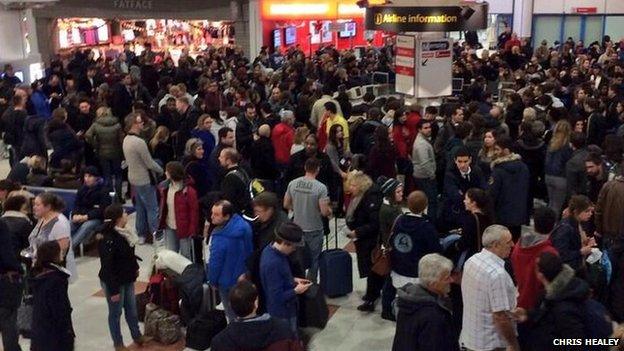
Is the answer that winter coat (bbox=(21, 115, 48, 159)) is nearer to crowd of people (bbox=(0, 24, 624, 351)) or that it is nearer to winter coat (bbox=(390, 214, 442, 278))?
crowd of people (bbox=(0, 24, 624, 351))

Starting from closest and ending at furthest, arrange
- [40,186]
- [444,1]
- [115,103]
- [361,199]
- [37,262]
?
[37,262], [361,199], [40,186], [115,103], [444,1]

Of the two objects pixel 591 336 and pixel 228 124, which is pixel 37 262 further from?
pixel 228 124

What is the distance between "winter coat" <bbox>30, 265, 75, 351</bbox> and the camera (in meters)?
5.34

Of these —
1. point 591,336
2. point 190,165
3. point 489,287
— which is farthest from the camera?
point 190,165

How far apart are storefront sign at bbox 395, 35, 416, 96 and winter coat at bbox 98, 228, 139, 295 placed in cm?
973

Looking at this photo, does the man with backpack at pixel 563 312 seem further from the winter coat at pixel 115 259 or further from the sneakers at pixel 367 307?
the winter coat at pixel 115 259

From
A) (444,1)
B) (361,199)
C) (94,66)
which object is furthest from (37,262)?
(94,66)

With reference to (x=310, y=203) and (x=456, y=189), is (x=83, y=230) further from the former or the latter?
(x=456, y=189)

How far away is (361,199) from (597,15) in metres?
27.6

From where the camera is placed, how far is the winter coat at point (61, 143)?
10312 mm

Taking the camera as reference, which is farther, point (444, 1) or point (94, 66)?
point (94, 66)

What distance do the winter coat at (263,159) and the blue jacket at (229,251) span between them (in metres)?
3.52

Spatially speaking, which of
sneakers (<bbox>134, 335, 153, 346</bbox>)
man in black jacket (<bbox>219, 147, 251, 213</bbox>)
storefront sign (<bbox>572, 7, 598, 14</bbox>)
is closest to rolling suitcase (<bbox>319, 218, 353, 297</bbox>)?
man in black jacket (<bbox>219, 147, 251, 213</bbox>)

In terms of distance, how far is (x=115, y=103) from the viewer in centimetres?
1374
